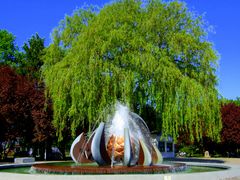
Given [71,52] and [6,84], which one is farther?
[6,84]

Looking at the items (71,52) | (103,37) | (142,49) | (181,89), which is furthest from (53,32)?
(181,89)

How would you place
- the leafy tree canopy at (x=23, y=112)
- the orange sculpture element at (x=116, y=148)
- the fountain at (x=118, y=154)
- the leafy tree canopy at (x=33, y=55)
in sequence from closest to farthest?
the fountain at (x=118, y=154) → the orange sculpture element at (x=116, y=148) → the leafy tree canopy at (x=23, y=112) → the leafy tree canopy at (x=33, y=55)

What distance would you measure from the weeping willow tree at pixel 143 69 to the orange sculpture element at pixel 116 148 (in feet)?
25.5

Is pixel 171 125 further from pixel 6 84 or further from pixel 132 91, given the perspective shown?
pixel 6 84

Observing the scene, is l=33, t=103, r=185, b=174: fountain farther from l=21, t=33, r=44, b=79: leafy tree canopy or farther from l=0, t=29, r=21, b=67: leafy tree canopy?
l=0, t=29, r=21, b=67: leafy tree canopy

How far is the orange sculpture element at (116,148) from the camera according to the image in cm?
1620

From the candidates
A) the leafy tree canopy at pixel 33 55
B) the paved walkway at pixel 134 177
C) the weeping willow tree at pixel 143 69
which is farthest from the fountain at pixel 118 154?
the leafy tree canopy at pixel 33 55

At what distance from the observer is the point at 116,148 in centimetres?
1620

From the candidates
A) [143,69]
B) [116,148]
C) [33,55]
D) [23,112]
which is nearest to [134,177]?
[116,148]

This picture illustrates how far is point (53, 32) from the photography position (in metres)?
28.5

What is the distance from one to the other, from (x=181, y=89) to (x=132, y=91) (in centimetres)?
295

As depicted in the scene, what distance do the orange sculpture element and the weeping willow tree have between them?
7768mm

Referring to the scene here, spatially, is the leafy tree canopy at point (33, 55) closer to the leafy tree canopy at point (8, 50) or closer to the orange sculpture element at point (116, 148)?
the leafy tree canopy at point (8, 50)

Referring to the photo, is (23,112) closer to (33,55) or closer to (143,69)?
(143,69)
